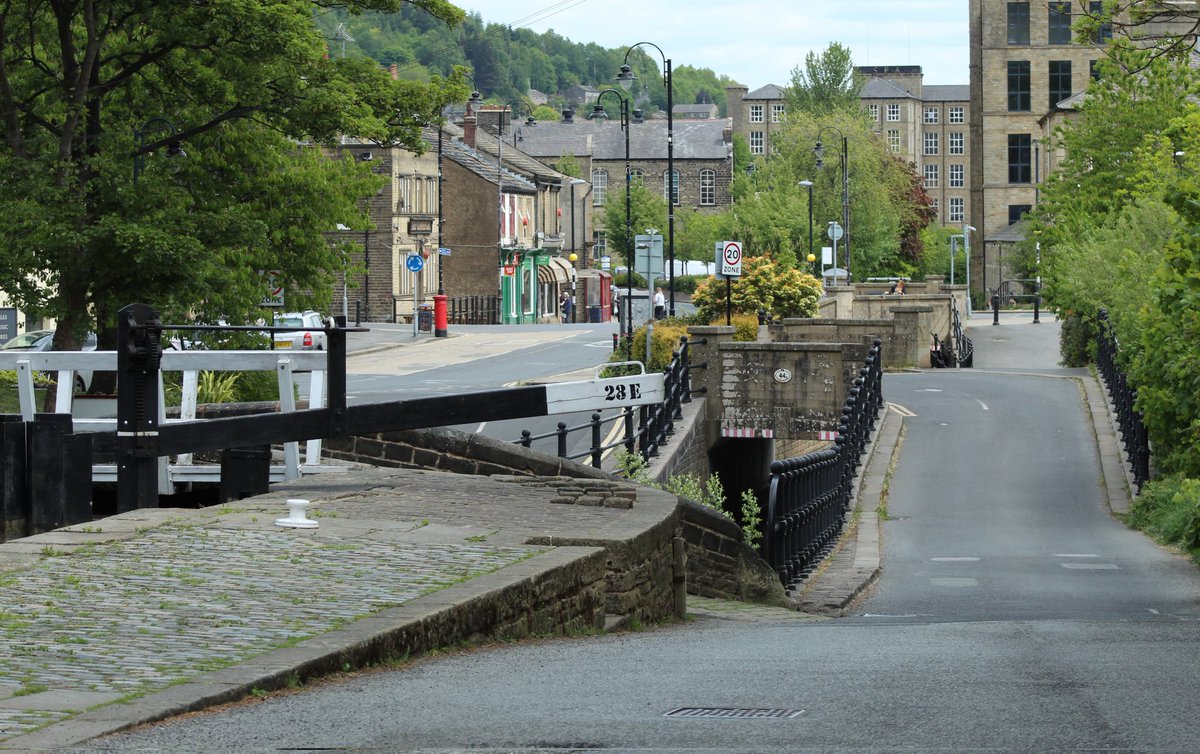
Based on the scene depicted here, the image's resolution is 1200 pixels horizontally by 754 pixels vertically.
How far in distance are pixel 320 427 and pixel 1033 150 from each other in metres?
88.0

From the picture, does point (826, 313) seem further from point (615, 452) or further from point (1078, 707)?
point (1078, 707)

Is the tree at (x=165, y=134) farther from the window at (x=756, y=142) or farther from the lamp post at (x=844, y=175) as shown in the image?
the window at (x=756, y=142)

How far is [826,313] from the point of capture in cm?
5000

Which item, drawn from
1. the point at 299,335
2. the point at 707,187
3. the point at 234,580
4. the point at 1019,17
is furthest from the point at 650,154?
the point at 234,580

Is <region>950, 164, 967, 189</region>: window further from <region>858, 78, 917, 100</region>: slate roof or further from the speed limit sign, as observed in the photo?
the speed limit sign

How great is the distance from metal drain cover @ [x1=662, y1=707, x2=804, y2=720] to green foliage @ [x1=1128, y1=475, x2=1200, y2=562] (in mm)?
14928

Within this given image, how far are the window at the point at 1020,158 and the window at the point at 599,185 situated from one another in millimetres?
35333

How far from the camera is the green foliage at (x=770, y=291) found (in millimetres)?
39281

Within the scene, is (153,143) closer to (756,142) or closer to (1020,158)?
(1020,158)

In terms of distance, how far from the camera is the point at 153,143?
23.7 metres

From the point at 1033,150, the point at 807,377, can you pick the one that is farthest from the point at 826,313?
the point at 1033,150

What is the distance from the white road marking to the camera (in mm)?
18634

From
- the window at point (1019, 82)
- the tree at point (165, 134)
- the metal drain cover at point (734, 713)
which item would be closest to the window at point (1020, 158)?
the window at point (1019, 82)

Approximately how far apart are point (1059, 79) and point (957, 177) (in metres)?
58.1
